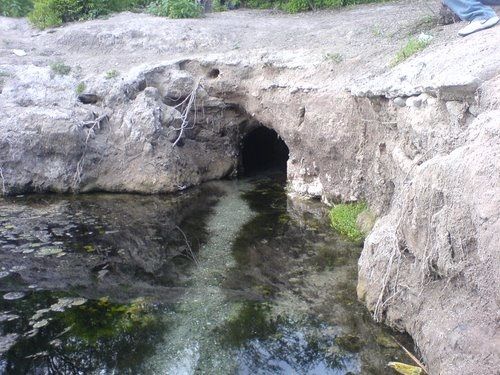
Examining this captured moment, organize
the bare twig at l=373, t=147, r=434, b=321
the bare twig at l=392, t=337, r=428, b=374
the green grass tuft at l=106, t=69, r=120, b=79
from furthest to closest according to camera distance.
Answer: the green grass tuft at l=106, t=69, r=120, b=79 < the bare twig at l=373, t=147, r=434, b=321 < the bare twig at l=392, t=337, r=428, b=374

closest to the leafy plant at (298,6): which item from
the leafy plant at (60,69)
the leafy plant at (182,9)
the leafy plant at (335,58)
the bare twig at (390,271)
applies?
the leafy plant at (182,9)

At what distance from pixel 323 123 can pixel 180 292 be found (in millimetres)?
4512

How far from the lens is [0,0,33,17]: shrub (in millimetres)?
19484

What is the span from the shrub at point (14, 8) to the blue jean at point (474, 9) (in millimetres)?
15820

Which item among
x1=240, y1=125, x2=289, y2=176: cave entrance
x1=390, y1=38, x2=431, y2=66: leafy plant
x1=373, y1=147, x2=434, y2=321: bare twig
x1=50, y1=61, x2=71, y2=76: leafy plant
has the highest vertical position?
x1=390, y1=38, x2=431, y2=66: leafy plant

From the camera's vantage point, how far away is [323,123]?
10531 millimetres

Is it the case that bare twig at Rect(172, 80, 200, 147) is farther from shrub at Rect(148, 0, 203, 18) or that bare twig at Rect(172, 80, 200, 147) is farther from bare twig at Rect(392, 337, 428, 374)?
bare twig at Rect(392, 337, 428, 374)

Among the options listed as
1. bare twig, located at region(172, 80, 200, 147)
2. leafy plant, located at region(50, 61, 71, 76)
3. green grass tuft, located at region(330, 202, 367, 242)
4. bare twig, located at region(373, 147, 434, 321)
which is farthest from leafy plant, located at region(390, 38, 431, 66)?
leafy plant, located at region(50, 61, 71, 76)

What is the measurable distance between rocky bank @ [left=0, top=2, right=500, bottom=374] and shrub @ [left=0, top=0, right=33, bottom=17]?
1762 mm

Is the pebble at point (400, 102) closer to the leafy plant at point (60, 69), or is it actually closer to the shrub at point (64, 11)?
the leafy plant at point (60, 69)

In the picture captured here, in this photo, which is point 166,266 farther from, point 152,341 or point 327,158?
point 327,158

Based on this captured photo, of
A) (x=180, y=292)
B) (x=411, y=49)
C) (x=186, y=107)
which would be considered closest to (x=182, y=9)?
(x=186, y=107)

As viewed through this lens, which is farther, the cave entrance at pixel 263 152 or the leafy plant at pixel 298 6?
the leafy plant at pixel 298 6

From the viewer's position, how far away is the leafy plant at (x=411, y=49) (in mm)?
9016
